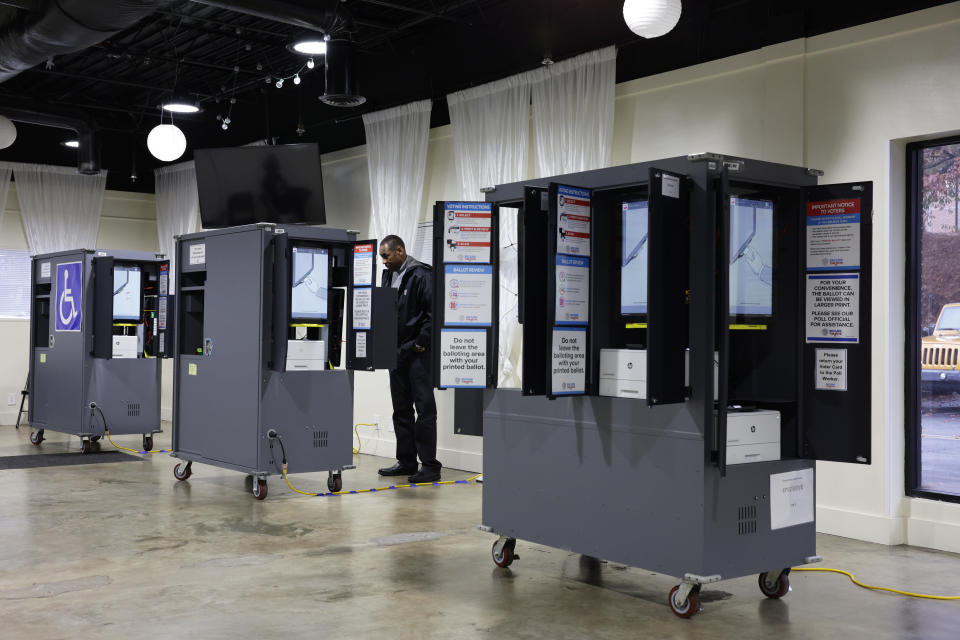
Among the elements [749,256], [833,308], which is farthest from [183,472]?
[833,308]

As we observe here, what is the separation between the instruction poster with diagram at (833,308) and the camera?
3.79 meters

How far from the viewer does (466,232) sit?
14.1 ft

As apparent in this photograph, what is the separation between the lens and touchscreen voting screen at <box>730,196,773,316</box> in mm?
3887

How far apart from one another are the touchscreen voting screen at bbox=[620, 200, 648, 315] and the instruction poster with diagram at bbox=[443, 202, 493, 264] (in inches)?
26.2

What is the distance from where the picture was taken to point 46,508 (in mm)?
5816

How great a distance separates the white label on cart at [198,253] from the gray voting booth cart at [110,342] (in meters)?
1.45

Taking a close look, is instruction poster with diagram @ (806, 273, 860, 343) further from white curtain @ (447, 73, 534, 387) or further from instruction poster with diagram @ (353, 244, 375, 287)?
white curtain @ (447, 73, 534, 387)

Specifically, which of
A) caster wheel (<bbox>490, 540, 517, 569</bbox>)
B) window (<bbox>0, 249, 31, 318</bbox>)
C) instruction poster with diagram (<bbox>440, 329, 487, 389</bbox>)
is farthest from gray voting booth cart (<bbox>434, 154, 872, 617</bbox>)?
window (<bbox>0, 249, 31, 318</bbox>)

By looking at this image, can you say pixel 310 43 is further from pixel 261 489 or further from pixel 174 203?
pixel 174 203

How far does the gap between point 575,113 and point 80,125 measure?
6.45 metres

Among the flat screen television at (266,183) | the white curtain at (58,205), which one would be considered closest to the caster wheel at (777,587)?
the flat screen television at (266,183)

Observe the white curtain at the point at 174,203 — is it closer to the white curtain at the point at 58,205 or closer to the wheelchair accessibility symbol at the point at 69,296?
the white curtain at the point at 58,205

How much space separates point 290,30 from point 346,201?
1.80 metres

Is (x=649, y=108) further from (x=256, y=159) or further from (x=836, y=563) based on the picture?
(x=256, y=159)
